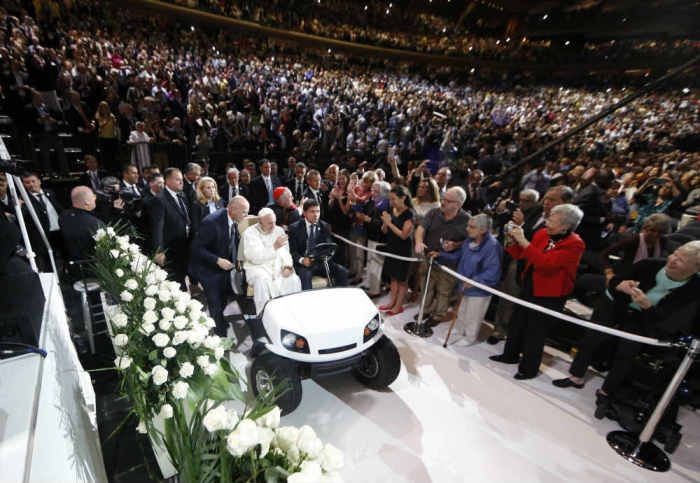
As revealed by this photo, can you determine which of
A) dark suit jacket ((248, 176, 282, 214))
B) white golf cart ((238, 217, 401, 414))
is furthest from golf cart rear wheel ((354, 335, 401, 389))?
dark suit jacket ((248, 176, 282, 214))

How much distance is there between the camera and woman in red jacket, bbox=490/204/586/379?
294cm

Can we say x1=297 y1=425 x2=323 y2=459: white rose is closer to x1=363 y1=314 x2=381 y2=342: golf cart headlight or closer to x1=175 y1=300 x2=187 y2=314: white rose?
x1=175 y1=300 x2=187 y2=314: white rose

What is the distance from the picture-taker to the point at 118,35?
13.3 metres

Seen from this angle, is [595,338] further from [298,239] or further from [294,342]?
[298,239]

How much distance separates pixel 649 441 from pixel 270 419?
3.27 metres

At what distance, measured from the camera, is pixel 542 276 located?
318 cm

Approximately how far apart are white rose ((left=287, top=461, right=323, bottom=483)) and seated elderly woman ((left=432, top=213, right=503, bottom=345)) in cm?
317

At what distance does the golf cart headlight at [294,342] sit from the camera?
8.61 ft

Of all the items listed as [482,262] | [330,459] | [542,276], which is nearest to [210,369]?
[330,459]

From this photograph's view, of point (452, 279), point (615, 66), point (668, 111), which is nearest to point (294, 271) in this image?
point (452, 279)

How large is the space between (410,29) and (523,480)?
30.7 m

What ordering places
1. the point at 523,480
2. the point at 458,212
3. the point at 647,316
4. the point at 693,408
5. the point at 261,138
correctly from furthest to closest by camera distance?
the point at 261,138 → the point at 458,212 → the point at 693,408 → the point at 647,316 → the point at 523,480

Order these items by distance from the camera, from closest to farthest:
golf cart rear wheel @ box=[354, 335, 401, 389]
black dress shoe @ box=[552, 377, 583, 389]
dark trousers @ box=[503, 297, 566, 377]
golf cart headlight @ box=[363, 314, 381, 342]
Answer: golf cart headlight @ box=[363, 314, 381, 342] → golf cart rear wheel @ box=[354, 335, 401, 389] → dark trousers @ box=[503, 297, 566, 377] → black dress shoe @ box=[552, 377, 583, 389]

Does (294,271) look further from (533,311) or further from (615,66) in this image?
(615,66)
